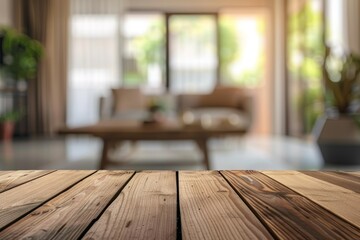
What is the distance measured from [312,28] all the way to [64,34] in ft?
12.4

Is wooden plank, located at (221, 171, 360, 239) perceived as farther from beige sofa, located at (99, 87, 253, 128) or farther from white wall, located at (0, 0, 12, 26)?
white wall, located at (0, 0, 12, 26)

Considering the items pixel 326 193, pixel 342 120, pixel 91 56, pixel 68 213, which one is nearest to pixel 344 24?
pixel 342 120

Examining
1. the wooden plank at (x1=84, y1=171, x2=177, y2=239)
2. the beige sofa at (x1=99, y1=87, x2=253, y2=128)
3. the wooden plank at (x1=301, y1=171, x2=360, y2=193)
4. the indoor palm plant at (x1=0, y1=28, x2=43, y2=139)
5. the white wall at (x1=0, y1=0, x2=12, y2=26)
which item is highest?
the white wall at (x1=0, y1=0, x2=12, y2=26)

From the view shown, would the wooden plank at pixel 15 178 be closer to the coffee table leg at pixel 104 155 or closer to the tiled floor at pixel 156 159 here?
the coffee table leg at pixel 104 155

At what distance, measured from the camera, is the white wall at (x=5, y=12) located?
260 inches

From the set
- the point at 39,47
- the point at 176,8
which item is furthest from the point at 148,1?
the point at 39,47

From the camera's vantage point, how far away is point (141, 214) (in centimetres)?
59

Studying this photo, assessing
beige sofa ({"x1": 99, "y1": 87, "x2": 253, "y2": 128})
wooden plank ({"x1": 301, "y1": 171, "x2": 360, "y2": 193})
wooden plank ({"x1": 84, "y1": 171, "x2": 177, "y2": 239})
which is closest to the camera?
wooden plank ({"x1": 84, "y1": 171, "x2": 177, "y2": 239})

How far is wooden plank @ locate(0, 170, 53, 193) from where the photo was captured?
84cm

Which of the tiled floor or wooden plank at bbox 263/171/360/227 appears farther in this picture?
the tiled floor

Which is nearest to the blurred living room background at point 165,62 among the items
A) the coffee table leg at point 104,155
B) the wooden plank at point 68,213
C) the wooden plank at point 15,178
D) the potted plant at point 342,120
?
the potted plant at point 342,120

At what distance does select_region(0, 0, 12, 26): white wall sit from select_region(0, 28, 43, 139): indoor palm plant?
552 millimetres

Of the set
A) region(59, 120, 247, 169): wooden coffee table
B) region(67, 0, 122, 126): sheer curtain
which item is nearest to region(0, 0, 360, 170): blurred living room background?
region(67, 0, 122, 126): sheer curtain

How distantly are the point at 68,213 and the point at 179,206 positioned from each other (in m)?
0.16
